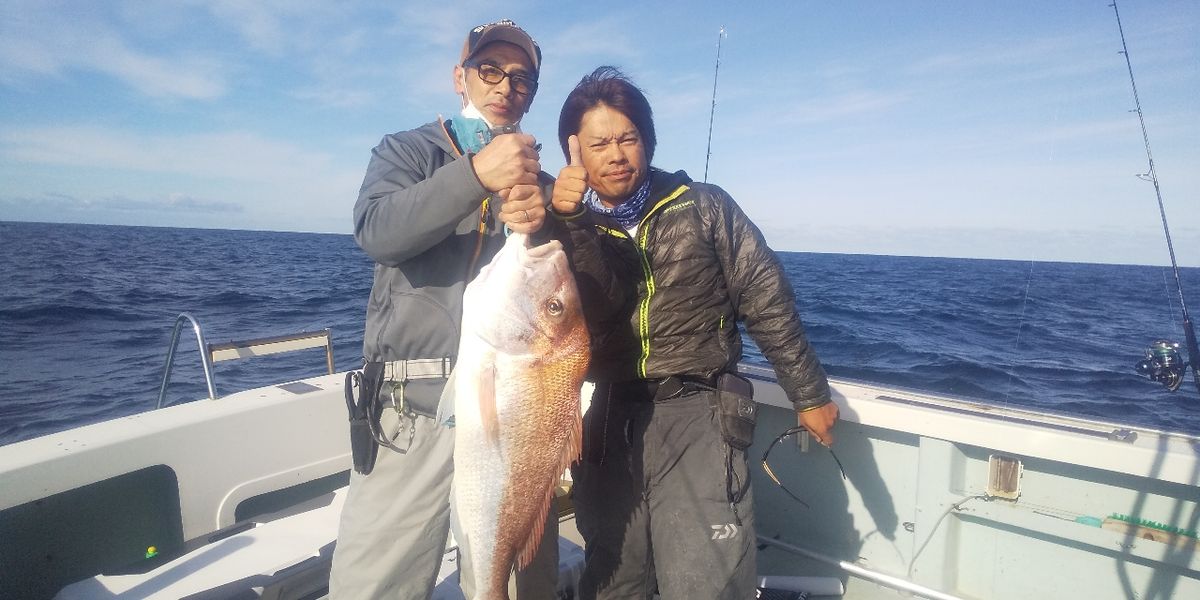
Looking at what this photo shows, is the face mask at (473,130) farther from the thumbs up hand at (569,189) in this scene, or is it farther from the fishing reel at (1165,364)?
the fishing reel at (1165,364)

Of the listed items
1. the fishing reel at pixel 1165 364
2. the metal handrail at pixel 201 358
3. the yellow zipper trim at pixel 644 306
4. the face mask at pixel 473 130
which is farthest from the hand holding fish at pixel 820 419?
the metal handrail at pixel 201 358

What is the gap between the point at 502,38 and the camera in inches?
94.8

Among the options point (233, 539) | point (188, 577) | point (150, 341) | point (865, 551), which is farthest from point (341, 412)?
point (150, 341)

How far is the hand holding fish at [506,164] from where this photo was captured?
6.12 feet

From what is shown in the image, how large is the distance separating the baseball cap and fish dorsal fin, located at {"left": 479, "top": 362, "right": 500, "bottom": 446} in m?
1.22

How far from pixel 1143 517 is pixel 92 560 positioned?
517 cm

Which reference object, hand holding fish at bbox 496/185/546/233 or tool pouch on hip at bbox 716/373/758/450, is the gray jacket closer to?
hand holding fish at bbox 496/185/546/233

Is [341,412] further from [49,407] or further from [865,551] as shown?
[49,407]

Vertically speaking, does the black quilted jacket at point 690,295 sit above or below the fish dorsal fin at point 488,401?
above

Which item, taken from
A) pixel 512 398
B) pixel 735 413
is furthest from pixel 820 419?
pixel 512 398

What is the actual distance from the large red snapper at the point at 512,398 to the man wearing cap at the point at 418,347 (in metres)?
0.34

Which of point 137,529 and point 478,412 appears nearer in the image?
point 478,412

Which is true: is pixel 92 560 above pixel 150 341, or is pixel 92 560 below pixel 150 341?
above

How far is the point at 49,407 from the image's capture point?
10336mm
